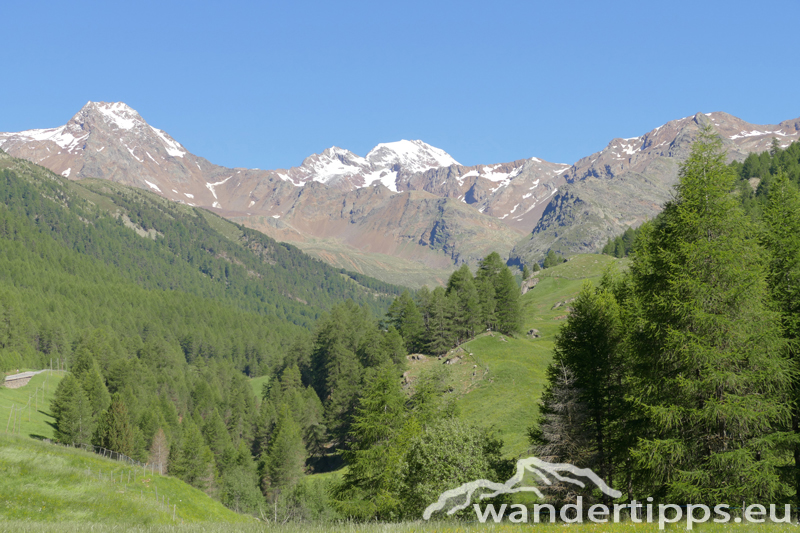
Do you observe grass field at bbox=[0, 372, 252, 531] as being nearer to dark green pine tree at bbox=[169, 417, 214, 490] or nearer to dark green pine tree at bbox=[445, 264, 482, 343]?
dark green pine tree at bbox=[169, 417, 214, 490]

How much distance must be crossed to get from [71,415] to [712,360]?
9224 cm

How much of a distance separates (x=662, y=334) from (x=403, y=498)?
19178mm

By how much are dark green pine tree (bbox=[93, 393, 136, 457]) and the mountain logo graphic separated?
220 ft

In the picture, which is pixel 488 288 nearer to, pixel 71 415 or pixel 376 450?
pixel 376 450

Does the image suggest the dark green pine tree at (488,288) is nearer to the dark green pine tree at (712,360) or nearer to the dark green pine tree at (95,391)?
the dark green pine tree at (712,360)

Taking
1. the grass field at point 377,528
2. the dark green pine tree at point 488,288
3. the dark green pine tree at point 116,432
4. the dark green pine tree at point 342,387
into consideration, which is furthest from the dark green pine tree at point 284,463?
the grass field at point 377,528

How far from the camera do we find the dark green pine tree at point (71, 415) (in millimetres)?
82250

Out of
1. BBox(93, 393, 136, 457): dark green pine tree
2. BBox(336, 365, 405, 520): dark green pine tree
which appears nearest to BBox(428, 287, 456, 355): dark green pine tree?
BBox(336, 365, 405, 520): dark green pine tree

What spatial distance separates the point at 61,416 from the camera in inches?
3268

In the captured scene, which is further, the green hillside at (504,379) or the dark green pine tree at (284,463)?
the dark green pine tree at (284,463)

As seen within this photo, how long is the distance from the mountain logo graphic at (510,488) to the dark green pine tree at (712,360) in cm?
633

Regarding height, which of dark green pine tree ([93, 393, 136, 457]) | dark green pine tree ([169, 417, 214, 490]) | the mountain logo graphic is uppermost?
the mountain logo graphic

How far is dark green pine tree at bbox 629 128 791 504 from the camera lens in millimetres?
18859

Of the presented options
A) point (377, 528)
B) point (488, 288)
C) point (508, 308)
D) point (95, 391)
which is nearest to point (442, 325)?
point (488, 288)
